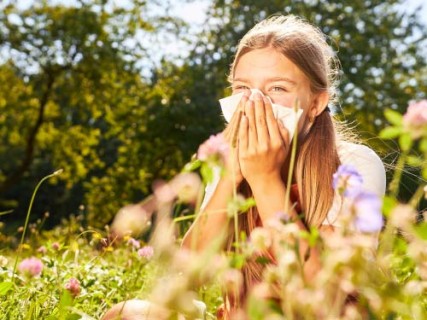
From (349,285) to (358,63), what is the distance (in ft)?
53.5

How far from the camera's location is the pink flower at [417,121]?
0.84 metres

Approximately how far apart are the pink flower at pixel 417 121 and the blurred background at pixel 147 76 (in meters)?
14.7

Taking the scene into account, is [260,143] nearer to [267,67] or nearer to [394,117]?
[267,67]

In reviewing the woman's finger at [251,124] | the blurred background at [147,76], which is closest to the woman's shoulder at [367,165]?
the woman's finger at [251,124]

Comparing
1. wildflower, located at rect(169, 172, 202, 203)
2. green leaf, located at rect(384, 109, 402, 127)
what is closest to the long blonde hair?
wildflower, located at rect(169, 172, 202, 203)

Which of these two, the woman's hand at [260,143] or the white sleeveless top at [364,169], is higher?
the woman's hand at [260,143]

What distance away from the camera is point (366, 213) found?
2.64ft

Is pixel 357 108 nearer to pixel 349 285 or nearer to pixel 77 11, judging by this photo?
pixel 77 11

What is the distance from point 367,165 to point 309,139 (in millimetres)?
242

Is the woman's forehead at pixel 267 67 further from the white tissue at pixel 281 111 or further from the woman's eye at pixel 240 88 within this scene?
the white tissue at pixel 281 111

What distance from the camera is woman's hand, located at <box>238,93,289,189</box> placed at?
210cm

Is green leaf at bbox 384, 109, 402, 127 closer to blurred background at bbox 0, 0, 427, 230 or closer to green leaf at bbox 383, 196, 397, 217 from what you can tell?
green leaf at bbox 383, 196, 397, 217

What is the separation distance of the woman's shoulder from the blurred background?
13165 mm

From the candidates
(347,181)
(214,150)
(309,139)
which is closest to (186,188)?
(214,150)
